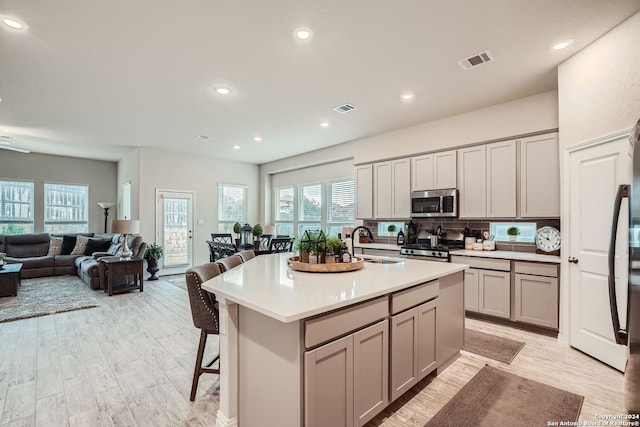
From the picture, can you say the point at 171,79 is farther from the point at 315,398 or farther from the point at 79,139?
the point at 79,139

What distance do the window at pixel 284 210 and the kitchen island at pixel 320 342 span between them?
563 centimetres

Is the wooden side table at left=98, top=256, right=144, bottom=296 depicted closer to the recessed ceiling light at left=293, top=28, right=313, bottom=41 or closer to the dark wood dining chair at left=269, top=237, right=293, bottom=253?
the dark wood dining chair at left=269, top=237, right=293, bottom=253

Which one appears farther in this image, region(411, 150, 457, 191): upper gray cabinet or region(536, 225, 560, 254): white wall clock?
region(411, 150, 457, 191): upper gray cabinet

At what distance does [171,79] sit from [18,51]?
1.32 metres

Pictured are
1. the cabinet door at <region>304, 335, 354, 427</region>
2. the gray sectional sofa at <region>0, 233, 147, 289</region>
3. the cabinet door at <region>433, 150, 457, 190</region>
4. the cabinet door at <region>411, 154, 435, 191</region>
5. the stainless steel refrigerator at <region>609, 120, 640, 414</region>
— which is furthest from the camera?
the gray sectional sofa at <region>0, 233, 147, 289</region>

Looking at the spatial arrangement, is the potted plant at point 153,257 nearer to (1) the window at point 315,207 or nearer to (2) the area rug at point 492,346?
(1) the window at point 315,207

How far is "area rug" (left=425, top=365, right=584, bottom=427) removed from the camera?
1999 mm

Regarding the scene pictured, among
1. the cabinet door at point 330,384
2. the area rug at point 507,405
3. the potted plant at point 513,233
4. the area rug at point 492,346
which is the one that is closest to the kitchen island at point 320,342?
the cabinet door at point 330,384

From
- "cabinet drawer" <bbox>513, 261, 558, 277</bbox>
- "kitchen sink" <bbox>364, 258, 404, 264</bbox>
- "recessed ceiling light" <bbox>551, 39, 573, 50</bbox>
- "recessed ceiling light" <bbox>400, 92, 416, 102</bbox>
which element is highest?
"recessed ceiling light" <bbox>551, 39, 573, 50</bbox>

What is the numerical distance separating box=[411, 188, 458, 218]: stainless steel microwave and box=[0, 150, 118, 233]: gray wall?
8.38m

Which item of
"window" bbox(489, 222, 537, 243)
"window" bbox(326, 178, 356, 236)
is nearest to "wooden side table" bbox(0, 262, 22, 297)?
"window" bbox(326, 178, 356, 236)

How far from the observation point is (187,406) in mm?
2154

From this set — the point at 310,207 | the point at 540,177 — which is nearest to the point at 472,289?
the point at 540,177

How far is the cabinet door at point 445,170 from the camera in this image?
454 centimetres
